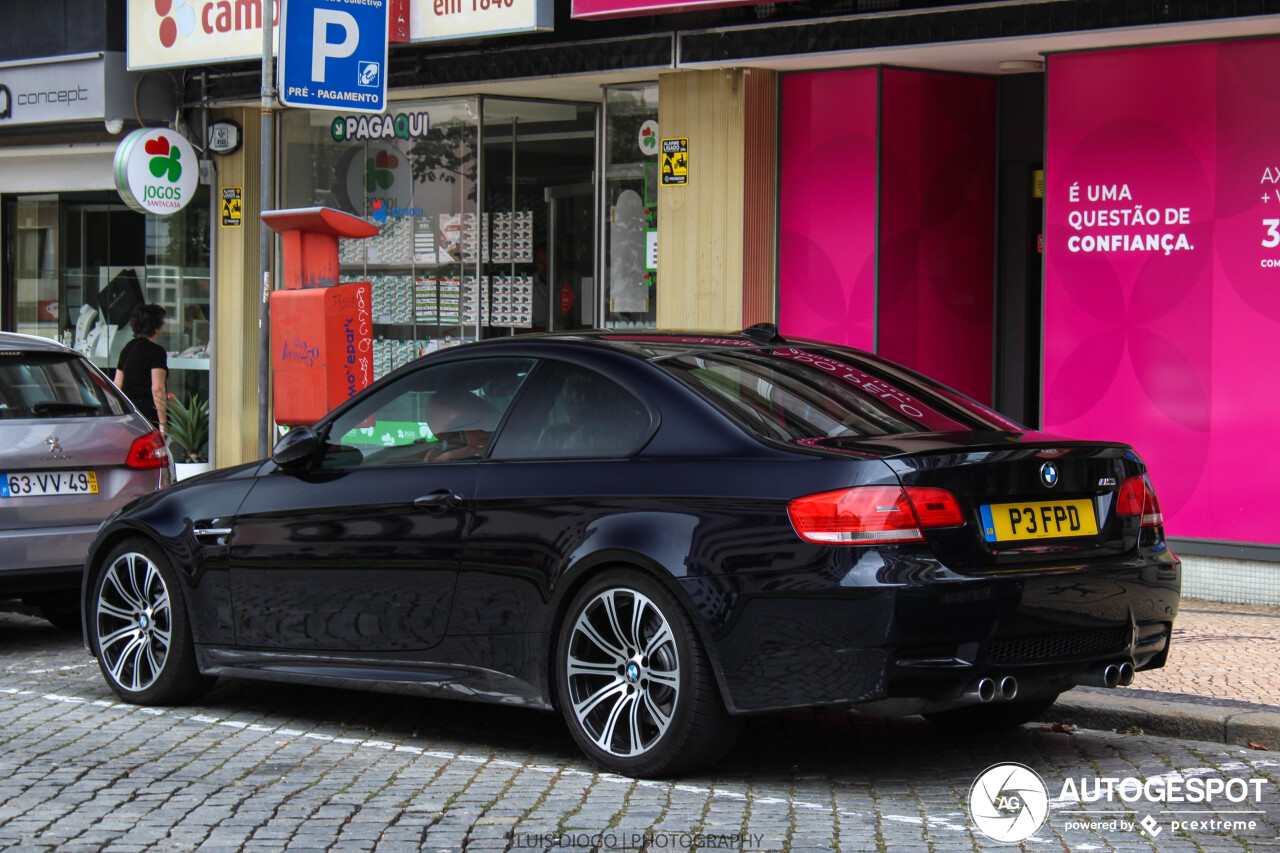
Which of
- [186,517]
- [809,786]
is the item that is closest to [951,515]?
[809,786]

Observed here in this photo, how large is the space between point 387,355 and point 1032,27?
22.9 feet

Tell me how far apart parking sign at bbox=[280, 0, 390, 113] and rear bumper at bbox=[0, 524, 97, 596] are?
2.66 m

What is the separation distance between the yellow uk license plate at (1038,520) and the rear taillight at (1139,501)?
18 centimetres

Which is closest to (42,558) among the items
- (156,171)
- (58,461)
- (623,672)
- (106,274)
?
(58,461)

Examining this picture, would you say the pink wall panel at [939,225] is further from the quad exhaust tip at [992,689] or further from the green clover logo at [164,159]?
the quad exhaust tip at [992,689]

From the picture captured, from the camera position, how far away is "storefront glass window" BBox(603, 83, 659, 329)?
43.4 ft

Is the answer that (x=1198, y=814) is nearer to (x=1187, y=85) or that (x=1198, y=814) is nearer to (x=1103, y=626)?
(x=1103, y=626)

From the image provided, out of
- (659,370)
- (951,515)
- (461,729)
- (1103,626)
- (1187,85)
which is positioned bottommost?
(461,729)

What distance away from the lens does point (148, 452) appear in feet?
29.6

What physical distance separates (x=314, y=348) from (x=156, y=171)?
18.7ft

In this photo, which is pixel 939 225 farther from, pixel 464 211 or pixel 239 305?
pixel 239 305

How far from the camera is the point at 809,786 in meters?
5.75

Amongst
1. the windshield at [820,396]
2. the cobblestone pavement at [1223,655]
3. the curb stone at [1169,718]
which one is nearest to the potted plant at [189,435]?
the cobblestone pavement at [1223,655]

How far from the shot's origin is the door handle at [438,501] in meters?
6.20
